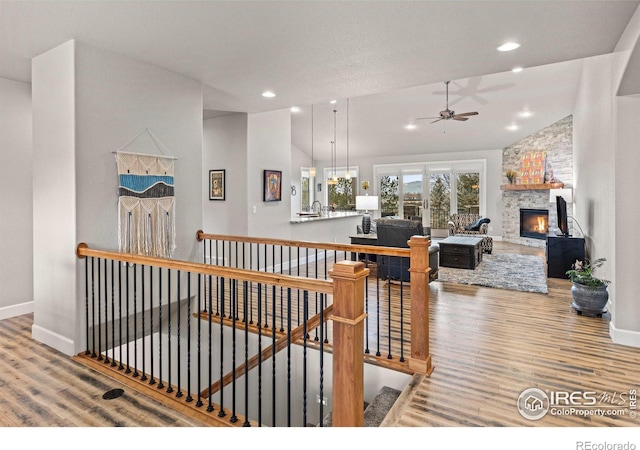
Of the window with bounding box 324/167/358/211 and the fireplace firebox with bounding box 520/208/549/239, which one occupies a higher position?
the window with bounding box 324/167/358/211

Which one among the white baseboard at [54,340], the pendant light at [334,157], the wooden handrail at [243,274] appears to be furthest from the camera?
the pendant light at [334,157]

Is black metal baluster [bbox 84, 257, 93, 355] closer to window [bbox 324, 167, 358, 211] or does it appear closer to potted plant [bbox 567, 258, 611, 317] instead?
potted plant [bbox 567, 258, 611, 317]

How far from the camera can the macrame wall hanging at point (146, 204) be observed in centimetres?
334

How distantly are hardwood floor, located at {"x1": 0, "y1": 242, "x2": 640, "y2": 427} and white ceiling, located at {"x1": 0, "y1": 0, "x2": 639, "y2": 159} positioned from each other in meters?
2.64

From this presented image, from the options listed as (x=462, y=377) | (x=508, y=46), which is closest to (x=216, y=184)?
(x=508, y=46)

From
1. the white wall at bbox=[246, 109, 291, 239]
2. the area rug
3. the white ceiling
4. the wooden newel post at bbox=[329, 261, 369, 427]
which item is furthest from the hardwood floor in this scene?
the white wall at bbox=[246, 109, 291, 239]

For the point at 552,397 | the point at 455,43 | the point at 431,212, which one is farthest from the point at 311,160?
the point at 552,397

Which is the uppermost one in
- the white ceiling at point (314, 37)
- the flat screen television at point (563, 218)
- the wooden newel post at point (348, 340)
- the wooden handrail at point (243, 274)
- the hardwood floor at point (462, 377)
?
the white ceiling at point (314, 37)

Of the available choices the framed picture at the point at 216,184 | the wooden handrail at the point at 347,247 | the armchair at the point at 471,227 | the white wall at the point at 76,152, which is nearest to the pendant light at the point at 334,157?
the armchair at the point at 471,227

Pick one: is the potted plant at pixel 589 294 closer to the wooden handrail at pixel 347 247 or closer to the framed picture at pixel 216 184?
the wooden handrail at pixel 347 247

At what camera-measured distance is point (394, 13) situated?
2545 mm

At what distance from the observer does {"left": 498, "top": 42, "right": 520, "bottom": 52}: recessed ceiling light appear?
10.0 ft

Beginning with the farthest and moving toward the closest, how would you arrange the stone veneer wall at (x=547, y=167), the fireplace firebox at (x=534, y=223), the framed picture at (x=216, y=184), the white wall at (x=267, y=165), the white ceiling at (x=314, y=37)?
the fireplace firebox at (x=534, y=223)
the stone veneer wall at (x=547, y=167)
the framed picture at (x=216, y=184)
the white wall at (x=267, y=165)
the white ceiling at (x=314, y=37)

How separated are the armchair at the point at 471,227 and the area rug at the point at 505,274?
727mm
